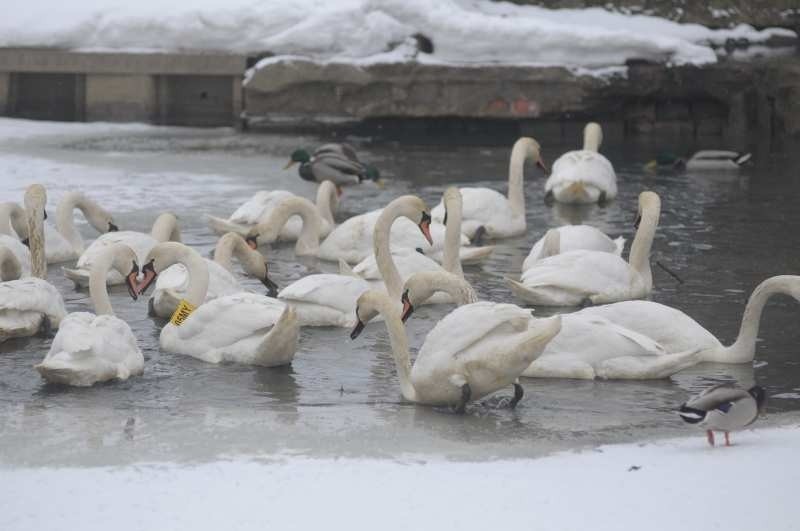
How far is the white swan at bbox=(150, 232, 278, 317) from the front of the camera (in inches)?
344

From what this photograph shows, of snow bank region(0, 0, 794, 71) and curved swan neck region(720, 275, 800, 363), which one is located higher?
snow bank region(0, 0, 794, 71)

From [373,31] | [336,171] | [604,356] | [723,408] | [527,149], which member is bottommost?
[336,171]

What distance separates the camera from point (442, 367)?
650cm

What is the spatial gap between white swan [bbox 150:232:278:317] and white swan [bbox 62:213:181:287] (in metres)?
0.51

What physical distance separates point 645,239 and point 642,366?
2482 mm

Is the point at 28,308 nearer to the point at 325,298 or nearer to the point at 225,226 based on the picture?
the point at 325,298

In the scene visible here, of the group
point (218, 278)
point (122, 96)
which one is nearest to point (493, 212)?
point (218, 278)

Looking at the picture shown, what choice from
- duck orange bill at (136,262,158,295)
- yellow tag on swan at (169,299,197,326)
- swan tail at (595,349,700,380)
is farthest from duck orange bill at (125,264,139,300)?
Answer: swan tail at (595,349,700,380)

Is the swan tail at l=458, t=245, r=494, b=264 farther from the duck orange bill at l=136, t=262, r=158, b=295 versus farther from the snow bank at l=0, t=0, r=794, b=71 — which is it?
the snow bank at l=0, t=0, r=794, b=71

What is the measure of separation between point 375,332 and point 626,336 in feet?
5.71

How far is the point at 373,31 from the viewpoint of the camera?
62.8 feet

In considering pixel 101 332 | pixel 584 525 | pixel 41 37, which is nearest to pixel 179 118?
pixel 41 37

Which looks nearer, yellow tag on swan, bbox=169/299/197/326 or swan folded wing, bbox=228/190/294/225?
yellow tag on swan, bbox=169/299/197/326

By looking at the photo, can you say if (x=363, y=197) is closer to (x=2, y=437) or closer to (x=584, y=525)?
(x=2, y=437)
